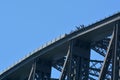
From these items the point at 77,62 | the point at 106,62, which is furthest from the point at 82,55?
the point at 106,62

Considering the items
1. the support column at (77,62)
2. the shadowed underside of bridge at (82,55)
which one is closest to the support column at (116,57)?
the shadowed underside of bridge at (82,55)

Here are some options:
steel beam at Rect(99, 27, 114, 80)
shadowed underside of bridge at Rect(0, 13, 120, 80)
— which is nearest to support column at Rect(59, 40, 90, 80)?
shadowed underside of bridge at Rect(0, 13, 120, 80)

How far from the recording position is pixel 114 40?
182ft

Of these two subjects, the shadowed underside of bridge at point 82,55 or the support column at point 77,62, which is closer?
the shadowed underside of bridge at point 82,55

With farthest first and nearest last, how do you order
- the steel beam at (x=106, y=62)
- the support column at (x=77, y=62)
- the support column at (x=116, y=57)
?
the support column at (x=77, y=62) < the steel beam at (x=106, y=62) < the support column at (x=116, y=57)

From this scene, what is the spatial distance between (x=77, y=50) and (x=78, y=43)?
2.34ft

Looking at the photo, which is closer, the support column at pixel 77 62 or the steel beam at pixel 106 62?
the steel beam at pixel 106 62

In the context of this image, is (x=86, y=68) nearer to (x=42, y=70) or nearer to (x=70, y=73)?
(x=70, y=73)

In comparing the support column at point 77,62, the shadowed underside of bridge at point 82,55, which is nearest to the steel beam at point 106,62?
the shadowed underside of bridge at point 82,55

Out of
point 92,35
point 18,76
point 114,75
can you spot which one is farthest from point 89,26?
point 18,76

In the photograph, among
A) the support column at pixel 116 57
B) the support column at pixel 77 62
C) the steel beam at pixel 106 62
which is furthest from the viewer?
the support column at pixel 77 62

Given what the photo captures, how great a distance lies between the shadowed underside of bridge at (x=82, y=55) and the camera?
55.4 metres

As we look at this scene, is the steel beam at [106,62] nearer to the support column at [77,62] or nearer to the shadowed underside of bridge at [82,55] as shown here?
the shadowed underside of bridge at [82,55]

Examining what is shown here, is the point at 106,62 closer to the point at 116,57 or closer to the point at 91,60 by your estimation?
the point at 116,57
